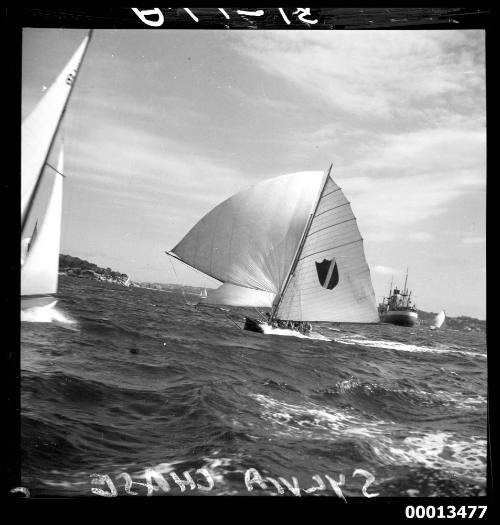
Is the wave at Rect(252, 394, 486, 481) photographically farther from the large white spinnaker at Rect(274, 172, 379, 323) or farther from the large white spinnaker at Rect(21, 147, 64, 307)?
the large white spinnaker at Rect(274, 172, 379, 323)

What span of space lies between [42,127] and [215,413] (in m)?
3.59

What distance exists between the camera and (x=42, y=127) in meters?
3.91

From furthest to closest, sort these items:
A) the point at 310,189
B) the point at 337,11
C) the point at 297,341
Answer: the point at 297,341 → the point at 310,189 → the point at 337,11

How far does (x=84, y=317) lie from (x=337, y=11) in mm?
4330

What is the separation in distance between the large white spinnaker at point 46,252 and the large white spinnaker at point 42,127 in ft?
0.51

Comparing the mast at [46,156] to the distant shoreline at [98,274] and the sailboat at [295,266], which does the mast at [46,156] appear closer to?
the distant shoreline at [98,274]

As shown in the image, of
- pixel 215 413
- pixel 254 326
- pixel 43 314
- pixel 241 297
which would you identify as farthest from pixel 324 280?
pixel 43 314

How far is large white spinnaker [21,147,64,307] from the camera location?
3.70m

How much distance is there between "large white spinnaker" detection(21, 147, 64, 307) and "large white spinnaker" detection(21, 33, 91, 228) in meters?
0.16
